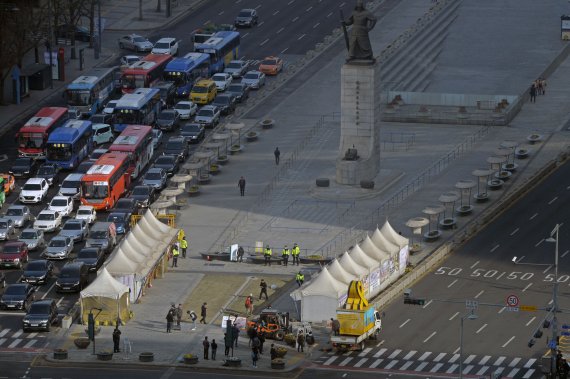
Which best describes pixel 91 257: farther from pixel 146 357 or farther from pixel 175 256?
pixel 146 357

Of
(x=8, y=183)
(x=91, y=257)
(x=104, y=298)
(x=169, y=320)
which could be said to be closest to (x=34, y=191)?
(x=8, y=183)

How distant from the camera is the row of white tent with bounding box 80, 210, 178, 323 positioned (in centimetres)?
15688

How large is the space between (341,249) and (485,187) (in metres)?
20.4

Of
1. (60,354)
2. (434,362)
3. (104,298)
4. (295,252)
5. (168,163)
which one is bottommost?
(60,354)

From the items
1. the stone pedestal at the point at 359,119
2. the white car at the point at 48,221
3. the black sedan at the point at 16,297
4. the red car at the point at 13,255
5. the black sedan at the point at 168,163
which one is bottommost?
the black sedan at the point at 16,297

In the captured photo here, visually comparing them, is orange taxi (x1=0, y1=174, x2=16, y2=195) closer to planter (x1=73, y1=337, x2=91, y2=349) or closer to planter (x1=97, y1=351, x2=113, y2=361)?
planter (x1=73, y1=337, x2=91, y2=349)

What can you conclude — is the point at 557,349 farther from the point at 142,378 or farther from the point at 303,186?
the point at 303,186

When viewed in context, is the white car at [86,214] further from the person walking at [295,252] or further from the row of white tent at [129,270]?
the person walking at [295,252]

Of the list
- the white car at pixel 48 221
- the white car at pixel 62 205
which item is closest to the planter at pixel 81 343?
the white car at pixel 48 221

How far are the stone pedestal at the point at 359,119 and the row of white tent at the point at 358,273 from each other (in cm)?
2148

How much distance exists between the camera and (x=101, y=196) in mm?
185250

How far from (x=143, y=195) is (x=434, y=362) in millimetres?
45408

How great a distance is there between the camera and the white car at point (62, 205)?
183 metres

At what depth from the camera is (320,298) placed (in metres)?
157
